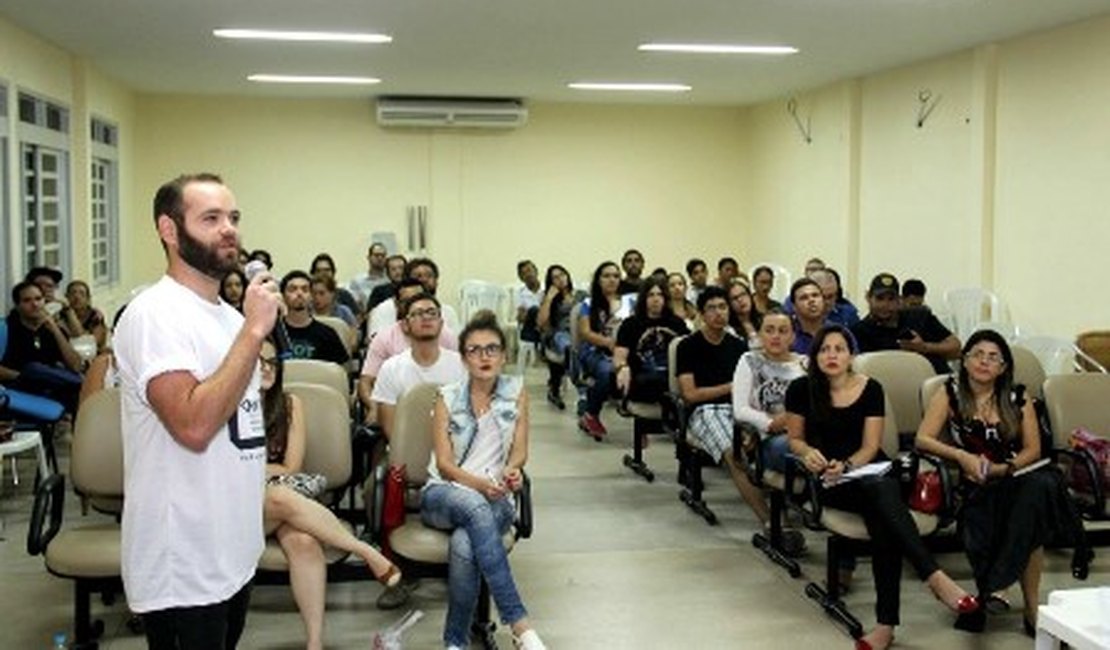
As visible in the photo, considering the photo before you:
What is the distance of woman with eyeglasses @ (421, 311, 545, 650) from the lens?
146 inches

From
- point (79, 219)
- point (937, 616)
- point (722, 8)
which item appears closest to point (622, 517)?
point (937, 616)

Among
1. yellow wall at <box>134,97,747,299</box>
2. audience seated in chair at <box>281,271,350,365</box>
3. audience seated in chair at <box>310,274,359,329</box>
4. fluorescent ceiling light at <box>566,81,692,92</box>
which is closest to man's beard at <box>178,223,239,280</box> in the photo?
audience seated in chair at <box>281,271,350,365</box>

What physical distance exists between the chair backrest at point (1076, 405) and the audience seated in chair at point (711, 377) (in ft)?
4.30

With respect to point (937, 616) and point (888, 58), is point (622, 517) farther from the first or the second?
point (888, 58)

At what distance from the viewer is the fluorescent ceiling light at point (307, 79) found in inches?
418

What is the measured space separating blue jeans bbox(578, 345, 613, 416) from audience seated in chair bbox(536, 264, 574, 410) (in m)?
0.98

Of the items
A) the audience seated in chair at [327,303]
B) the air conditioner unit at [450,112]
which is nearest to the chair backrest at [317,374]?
the audience seated in chair at [327,303]

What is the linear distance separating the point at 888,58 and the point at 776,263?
12.2 feet

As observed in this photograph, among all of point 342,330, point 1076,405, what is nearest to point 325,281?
point 342,330

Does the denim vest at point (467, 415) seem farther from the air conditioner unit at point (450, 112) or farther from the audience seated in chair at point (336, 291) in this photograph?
the air conditioner unit at point (450, 112)

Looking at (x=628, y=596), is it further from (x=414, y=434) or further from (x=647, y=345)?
(x=647, y=345)

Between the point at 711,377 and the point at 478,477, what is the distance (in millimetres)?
Answer: 2113

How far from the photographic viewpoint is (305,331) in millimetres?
6047

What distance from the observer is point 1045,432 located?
15.2 ft
